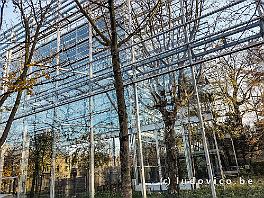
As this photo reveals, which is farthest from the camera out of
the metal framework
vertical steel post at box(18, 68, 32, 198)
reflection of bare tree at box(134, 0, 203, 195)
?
vertical steel post at box(18, 68, 32, 198)

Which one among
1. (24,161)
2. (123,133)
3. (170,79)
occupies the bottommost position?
(123,133)

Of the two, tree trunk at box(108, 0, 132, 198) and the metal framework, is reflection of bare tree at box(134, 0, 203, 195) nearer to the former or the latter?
the metal framework

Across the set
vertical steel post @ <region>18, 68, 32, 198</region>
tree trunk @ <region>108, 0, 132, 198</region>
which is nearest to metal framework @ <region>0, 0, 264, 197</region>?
vertical steel post @ <region>18, 68, 32, 198</region>

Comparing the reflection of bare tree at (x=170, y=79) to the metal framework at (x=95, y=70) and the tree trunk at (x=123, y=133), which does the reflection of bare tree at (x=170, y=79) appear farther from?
the tree trunk at (x=123, y=133)

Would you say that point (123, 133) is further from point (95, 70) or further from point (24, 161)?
point (24, 161)

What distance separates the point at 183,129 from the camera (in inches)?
585

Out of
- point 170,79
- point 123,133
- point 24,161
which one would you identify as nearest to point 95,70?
point 170,79

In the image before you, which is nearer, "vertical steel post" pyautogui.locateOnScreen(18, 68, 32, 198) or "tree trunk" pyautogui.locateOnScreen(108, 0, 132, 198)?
"tree trunk" pyautogui.locateOnScreen(108, 0, 132, 198)

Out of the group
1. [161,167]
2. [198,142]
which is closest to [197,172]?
[198,142]

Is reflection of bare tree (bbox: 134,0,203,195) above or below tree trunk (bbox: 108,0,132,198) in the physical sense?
above

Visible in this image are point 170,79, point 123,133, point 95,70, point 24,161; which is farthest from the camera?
point 24,161

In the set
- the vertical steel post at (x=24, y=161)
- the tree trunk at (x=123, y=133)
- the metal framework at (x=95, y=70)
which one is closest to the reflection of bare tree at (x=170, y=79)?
the metal framework at (x=95, y=70)

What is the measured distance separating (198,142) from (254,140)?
7018 mm

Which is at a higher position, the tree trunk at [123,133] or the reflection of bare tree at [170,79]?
the reflection of bare tree at [170,79]
